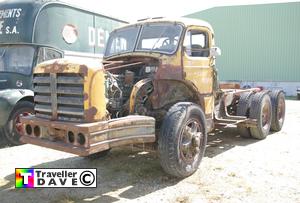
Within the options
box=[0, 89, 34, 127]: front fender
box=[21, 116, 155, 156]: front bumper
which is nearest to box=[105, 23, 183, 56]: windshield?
box=[21, 116, 155, 156]: front bumper

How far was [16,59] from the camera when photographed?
920cm

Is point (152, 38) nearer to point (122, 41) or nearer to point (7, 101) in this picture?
point (122, 41)

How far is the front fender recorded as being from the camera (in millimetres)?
8055

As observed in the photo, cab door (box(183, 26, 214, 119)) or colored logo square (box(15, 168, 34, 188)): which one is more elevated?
cab door (box(183, 26, 214, 119))

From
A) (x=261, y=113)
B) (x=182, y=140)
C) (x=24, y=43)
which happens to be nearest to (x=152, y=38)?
(x=182, y=140)

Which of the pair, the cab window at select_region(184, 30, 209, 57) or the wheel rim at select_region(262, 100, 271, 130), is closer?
the cab window at select_region(184, 30, 209, 57)

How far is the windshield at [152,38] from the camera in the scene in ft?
20.7

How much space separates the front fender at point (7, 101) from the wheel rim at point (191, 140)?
4.16 meters

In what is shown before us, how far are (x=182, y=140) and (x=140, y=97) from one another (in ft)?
2.91

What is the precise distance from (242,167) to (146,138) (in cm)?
201

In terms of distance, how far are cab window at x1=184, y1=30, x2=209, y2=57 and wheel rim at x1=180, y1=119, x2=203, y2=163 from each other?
1.25 meters

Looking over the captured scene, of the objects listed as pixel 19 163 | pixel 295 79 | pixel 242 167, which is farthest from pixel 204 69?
pixel 295 79

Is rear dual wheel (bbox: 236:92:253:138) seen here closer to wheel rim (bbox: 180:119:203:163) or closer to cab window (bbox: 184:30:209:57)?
cab window (bbox: 184:30:209:57)

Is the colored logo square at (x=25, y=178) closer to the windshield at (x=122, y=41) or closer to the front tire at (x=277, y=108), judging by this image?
the windshield at (x=122, y=41)
